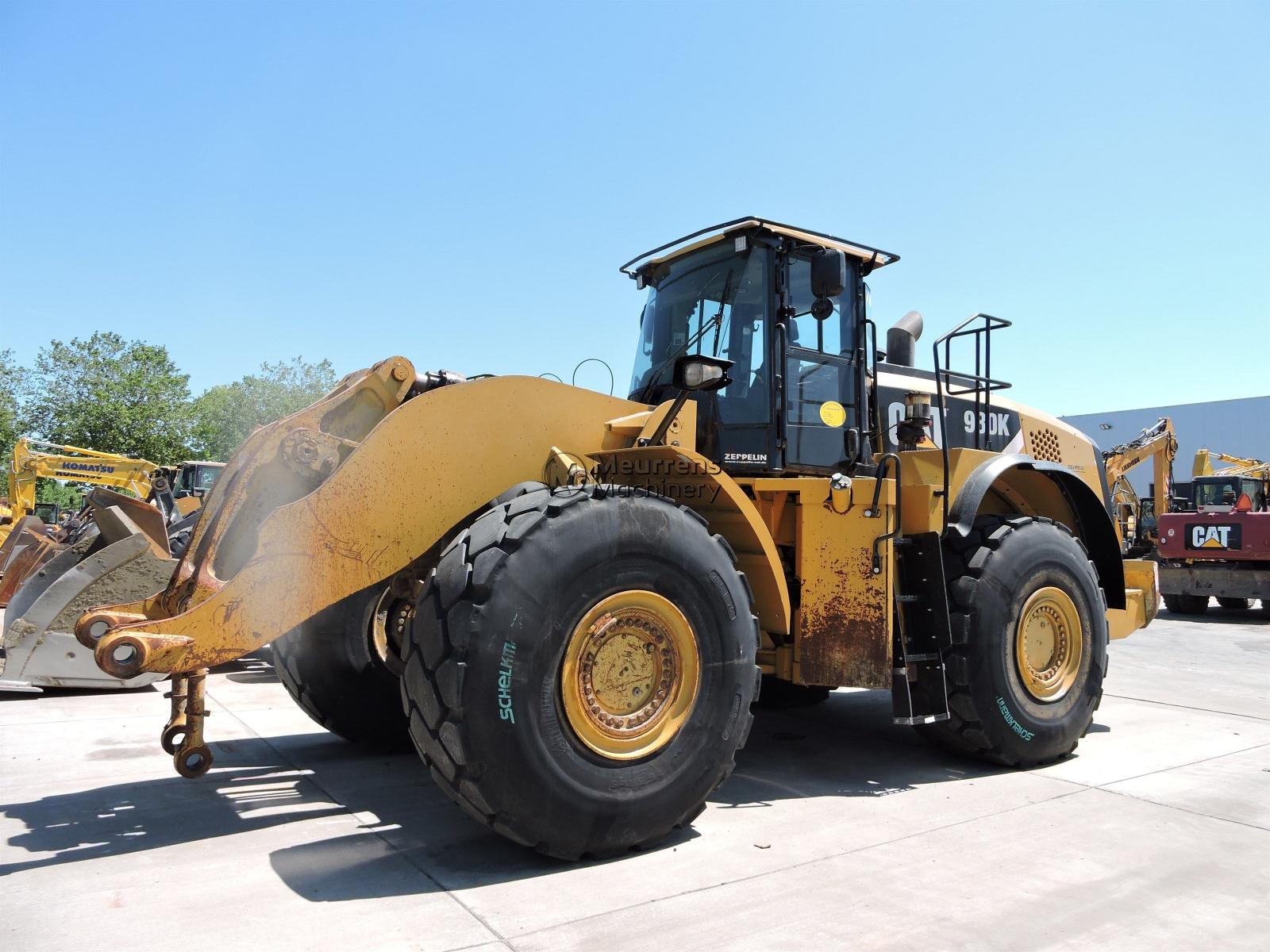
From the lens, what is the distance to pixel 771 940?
308 cm

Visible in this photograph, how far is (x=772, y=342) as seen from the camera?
5.34 m

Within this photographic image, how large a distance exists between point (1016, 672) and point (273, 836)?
13.5 ft

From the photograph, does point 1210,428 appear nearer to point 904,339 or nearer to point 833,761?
point 904,339

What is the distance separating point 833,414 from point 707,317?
95 centimetres

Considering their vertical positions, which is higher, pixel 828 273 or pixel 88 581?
pixel 828 273

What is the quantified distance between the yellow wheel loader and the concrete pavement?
342 millimetres

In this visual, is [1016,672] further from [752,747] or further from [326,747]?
[326,747]

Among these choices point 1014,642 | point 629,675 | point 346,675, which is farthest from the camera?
point 1014,642

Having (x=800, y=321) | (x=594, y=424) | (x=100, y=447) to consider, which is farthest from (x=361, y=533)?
(x=100, y=447)

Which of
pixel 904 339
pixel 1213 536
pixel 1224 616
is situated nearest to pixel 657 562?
pixel 904 339

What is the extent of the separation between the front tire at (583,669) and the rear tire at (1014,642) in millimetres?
1787

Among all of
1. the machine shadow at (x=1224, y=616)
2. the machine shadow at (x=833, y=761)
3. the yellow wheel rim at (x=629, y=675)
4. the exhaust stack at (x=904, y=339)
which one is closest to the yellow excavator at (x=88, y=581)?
the yellow wheel rim at (x=629, y=675)

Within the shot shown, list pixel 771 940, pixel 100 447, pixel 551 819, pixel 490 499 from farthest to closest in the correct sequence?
pixel 100 447 → pixel 490 499 → pixel 551 819 → pixel 771 940

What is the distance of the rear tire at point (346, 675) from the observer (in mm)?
5223
